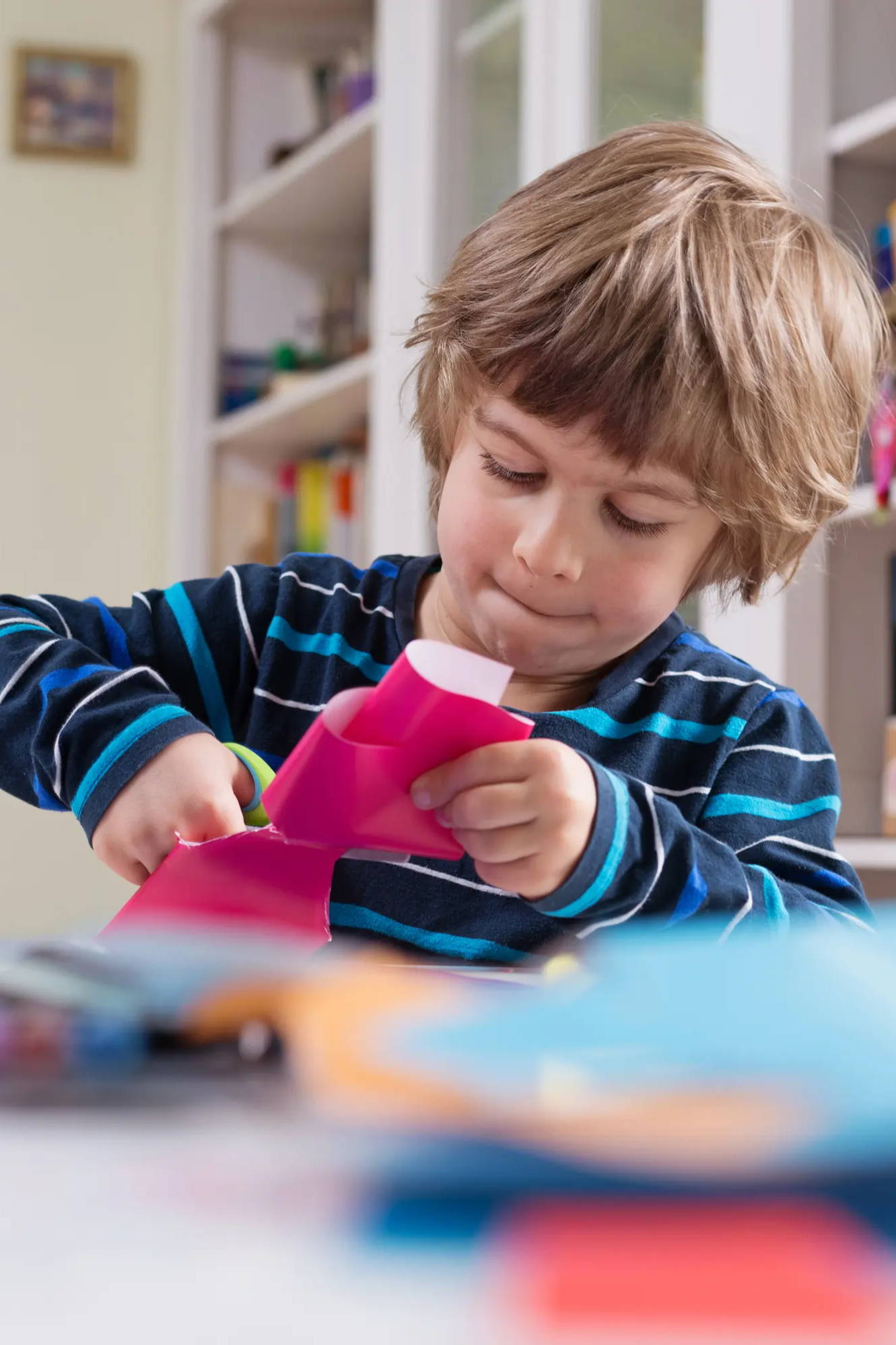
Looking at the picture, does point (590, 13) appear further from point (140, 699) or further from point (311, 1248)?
point (311, 1248)

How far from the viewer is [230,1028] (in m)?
0.24

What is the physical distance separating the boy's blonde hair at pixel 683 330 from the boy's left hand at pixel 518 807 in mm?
268

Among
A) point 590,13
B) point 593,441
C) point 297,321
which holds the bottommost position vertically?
point 593,441

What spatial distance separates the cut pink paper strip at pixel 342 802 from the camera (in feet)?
1.59

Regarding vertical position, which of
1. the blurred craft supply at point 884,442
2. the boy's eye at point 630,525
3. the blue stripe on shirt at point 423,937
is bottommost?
the blue stripe on shirt at point 423,937

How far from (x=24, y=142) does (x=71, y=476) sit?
675 millimetres

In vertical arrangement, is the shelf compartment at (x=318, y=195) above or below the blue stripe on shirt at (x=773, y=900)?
above

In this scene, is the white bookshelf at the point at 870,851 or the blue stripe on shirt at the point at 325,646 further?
the white bookshelf at the point at 870,851

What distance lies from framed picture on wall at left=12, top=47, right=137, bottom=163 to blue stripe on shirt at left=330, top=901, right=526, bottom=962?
2.41 m

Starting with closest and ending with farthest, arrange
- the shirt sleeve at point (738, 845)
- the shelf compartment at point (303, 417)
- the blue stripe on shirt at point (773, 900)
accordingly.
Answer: the shirt sleeve at point (738, 845)
the blue stripe on shirt at point (773, 900)
the shelf compartment at point (303, 417)

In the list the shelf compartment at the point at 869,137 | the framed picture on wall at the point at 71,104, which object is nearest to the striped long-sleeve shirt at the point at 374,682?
the shelf compartment at the point at 869,137

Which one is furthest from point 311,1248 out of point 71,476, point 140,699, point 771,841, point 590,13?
point 71,476

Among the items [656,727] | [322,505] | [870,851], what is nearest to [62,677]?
[656,727]

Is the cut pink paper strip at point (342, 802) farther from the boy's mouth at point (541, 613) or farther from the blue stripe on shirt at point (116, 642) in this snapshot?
the blue stripe on shirt at point (116, 642)
